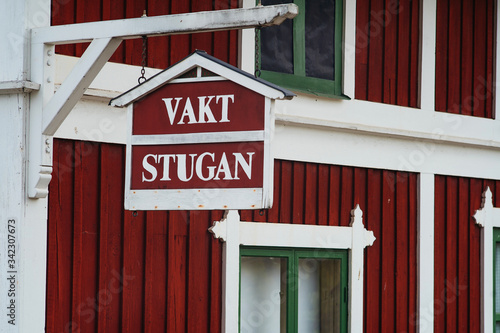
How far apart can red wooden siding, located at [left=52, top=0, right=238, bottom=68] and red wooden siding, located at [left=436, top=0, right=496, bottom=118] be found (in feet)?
8.13

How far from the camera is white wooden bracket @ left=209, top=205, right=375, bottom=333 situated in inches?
290

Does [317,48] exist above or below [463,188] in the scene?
above

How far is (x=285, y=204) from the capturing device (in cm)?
782

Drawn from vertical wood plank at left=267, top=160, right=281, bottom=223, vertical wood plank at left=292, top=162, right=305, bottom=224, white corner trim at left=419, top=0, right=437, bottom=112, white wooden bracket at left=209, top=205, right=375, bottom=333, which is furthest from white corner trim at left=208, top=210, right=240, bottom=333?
white corner trim at left=419, top=0, right=437, bottom=112

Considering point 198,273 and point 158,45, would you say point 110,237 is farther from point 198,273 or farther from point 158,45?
point 158,45

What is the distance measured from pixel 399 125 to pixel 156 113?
3973 mm

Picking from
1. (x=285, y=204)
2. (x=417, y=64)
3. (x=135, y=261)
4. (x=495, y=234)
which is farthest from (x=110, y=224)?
(x=495, y=234)

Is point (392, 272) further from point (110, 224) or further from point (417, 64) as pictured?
point (110, 224)

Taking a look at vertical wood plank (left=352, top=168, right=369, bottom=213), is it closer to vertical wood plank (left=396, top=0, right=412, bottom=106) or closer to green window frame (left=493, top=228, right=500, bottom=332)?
vertical wood plank (left=396, top=0, right=412, bottom=106)

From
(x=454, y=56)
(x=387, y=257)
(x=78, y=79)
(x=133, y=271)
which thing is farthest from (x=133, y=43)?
(x=454, y=56)

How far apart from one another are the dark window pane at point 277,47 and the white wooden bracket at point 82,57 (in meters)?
2.78

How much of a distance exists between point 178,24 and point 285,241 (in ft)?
10.4

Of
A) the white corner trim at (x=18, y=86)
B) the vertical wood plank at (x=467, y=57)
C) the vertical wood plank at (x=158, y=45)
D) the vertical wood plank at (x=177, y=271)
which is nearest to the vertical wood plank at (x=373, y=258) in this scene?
the vertical wood plank at (x=467, y=57)

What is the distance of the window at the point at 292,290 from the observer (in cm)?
774
